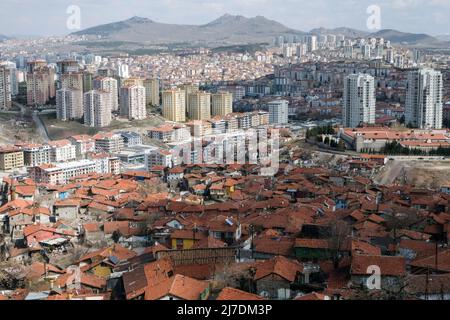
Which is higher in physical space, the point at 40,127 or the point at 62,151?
the point at 40,127

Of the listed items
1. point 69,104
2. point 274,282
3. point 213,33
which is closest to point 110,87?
point 69,104

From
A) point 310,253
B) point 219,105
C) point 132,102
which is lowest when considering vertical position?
point 310,253

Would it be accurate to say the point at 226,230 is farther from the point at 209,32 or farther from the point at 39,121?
the point at 209,32

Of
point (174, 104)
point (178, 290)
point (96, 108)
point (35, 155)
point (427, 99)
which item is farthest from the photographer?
point (174, 104)

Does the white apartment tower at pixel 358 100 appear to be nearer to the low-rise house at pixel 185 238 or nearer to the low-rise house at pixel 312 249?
the low-rise house at pixel 185 238

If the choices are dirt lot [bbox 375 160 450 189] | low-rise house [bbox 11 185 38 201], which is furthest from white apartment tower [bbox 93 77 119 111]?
dirt lot [bbox 375 160 450 189]

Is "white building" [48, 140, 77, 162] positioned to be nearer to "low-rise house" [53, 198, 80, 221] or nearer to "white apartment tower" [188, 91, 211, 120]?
"low-rise house" [53, 198, 80, 221]
